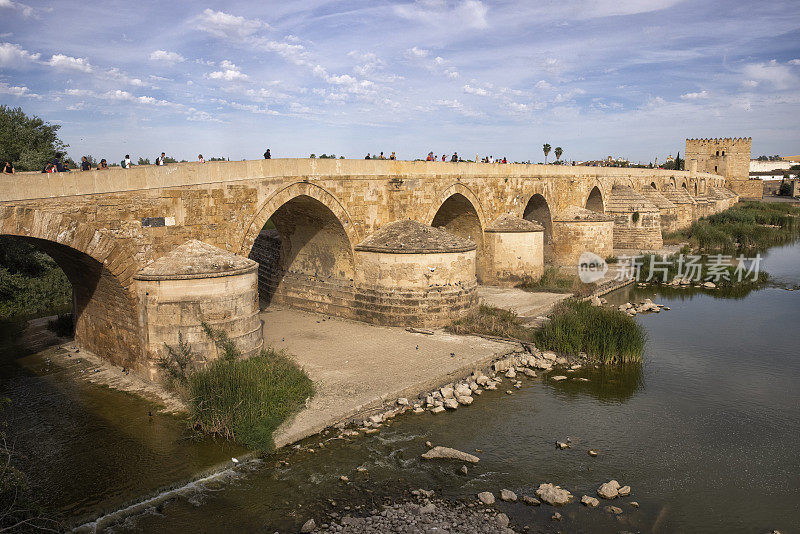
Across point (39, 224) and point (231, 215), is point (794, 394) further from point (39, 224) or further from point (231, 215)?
point (39, 224)

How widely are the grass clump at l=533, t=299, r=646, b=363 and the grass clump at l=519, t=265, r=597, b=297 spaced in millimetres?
4881

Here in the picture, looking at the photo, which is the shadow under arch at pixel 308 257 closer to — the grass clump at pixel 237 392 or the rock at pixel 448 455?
the grass clump at pixel 237 392

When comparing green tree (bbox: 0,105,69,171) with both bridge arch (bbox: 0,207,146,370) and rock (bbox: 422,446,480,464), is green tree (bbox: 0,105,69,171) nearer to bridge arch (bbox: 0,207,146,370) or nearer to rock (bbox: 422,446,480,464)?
bridge arch (bbox: 0,207,146,370)

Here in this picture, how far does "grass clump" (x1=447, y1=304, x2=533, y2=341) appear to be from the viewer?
12227mm

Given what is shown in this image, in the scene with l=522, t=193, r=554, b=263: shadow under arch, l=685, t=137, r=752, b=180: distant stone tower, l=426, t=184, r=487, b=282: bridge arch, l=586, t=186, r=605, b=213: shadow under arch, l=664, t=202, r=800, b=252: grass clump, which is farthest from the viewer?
l=685, t=137, r=752, b=180: distant stone tower

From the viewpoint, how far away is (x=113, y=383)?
30.8ft

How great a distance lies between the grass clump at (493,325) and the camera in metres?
12.2

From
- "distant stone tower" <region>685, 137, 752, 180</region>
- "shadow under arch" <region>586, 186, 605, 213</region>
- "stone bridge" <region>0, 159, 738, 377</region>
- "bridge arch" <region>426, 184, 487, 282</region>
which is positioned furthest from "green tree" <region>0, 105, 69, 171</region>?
"distant stone tower" <region>685, 137, 752, 180</region>

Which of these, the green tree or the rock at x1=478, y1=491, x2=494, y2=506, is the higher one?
the green tree

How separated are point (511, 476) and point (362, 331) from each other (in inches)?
247

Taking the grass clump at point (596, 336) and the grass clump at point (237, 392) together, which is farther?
the grass clump at point (596, 336)

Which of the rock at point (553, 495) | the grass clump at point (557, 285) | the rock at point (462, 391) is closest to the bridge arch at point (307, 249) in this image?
the rock at point (462, 391)

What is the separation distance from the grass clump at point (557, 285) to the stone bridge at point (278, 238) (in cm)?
37

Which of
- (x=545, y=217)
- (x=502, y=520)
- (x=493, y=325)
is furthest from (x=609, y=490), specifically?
(x=545, y=217)
